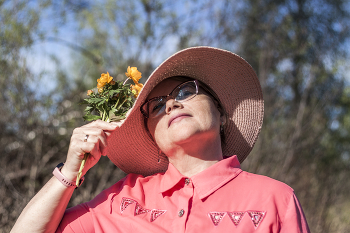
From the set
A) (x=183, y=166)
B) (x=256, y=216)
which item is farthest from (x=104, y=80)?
(x=256, y=216)

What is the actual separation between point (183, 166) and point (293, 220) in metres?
Result: 0.77

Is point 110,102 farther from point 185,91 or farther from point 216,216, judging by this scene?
point 216,216

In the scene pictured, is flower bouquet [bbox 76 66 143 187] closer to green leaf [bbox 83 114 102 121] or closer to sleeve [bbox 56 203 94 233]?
green leaf [bbox 83 114 102 121]

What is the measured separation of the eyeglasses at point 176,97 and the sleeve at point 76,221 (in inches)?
30.7

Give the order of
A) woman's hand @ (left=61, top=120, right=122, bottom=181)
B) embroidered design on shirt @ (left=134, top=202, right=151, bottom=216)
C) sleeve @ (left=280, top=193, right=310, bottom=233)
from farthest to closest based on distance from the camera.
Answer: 1. embroidered design on shirt @ (left=134, top=202, right=151, bottom=216)
2. woman's hand @ (left=61, top=120, right=122, bottom=181)
3. sleeve @ (left=280, top=193, right=310, bottom=233)

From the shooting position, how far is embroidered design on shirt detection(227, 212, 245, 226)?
5.09 feet

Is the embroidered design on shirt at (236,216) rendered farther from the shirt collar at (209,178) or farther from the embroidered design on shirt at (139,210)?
the embroidered design on shirt at (139,210)

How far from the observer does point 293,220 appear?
1.50 m

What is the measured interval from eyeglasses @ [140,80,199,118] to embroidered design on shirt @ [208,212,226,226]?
0.75m

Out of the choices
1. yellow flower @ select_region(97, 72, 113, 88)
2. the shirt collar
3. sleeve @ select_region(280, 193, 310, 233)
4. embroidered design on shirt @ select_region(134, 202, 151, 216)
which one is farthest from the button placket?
yellow flower @ select_region(97, 72, 113, 88)

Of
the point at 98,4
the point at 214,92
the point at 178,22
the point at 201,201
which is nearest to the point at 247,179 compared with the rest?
the point at 201,201

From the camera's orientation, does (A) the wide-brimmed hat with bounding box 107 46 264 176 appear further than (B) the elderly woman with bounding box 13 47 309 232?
Yes

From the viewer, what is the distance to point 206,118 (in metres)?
1.90

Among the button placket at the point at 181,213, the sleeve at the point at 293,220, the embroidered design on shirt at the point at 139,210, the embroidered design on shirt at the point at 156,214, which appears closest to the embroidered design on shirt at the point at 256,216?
the sleeve at the point at 293,220
